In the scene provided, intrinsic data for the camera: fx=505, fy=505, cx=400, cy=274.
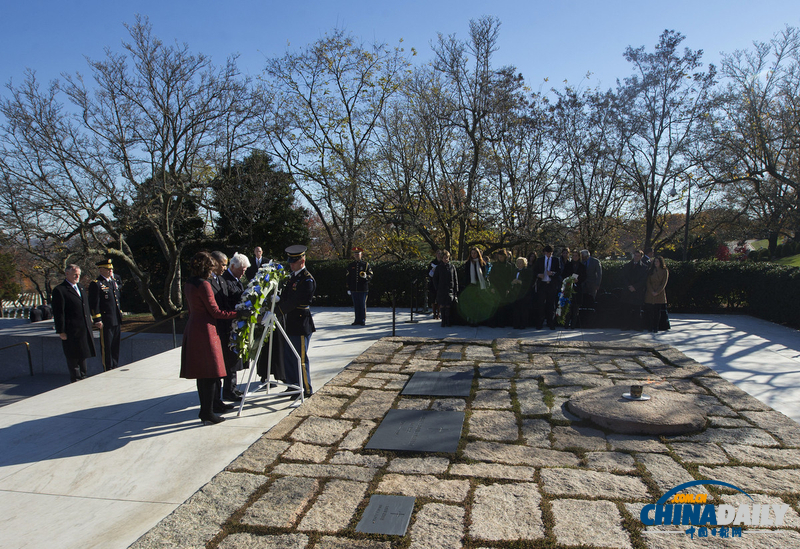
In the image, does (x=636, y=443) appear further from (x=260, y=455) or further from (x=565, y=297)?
(x=565, y=297)

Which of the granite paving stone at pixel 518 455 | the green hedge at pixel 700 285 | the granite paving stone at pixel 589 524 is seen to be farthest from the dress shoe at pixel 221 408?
the green hedge at pixel 700 285

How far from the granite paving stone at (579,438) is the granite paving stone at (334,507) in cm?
186

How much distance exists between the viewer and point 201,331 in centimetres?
493

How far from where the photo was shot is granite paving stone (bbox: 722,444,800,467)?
13.1 ft

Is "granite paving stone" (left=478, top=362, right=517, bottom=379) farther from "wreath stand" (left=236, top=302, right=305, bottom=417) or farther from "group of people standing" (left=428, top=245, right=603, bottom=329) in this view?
"group of people standing" (left=428, top=245, right=603, bottom=329)

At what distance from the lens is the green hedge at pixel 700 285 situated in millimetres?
11305

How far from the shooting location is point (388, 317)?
1312cm

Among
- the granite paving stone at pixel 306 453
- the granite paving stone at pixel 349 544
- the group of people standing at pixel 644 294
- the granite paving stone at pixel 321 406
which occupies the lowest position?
the granite paving stone at pixel 349 544

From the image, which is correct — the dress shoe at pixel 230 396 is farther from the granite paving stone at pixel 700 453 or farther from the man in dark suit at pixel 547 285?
the man in dark suit at pixel 547 285

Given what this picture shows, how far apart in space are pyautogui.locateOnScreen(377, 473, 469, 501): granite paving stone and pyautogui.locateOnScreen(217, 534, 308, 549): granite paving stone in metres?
0.75

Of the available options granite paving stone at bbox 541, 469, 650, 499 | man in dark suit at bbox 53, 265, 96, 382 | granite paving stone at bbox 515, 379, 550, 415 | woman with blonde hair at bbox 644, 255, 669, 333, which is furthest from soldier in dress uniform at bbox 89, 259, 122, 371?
woman with blonde hair at bbox 644, 255, 669, 333

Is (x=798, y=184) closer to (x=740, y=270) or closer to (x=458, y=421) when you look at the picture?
(x=740, y=270)

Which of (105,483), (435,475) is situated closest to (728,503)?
(435,475)

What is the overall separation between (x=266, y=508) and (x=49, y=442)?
2680mm
